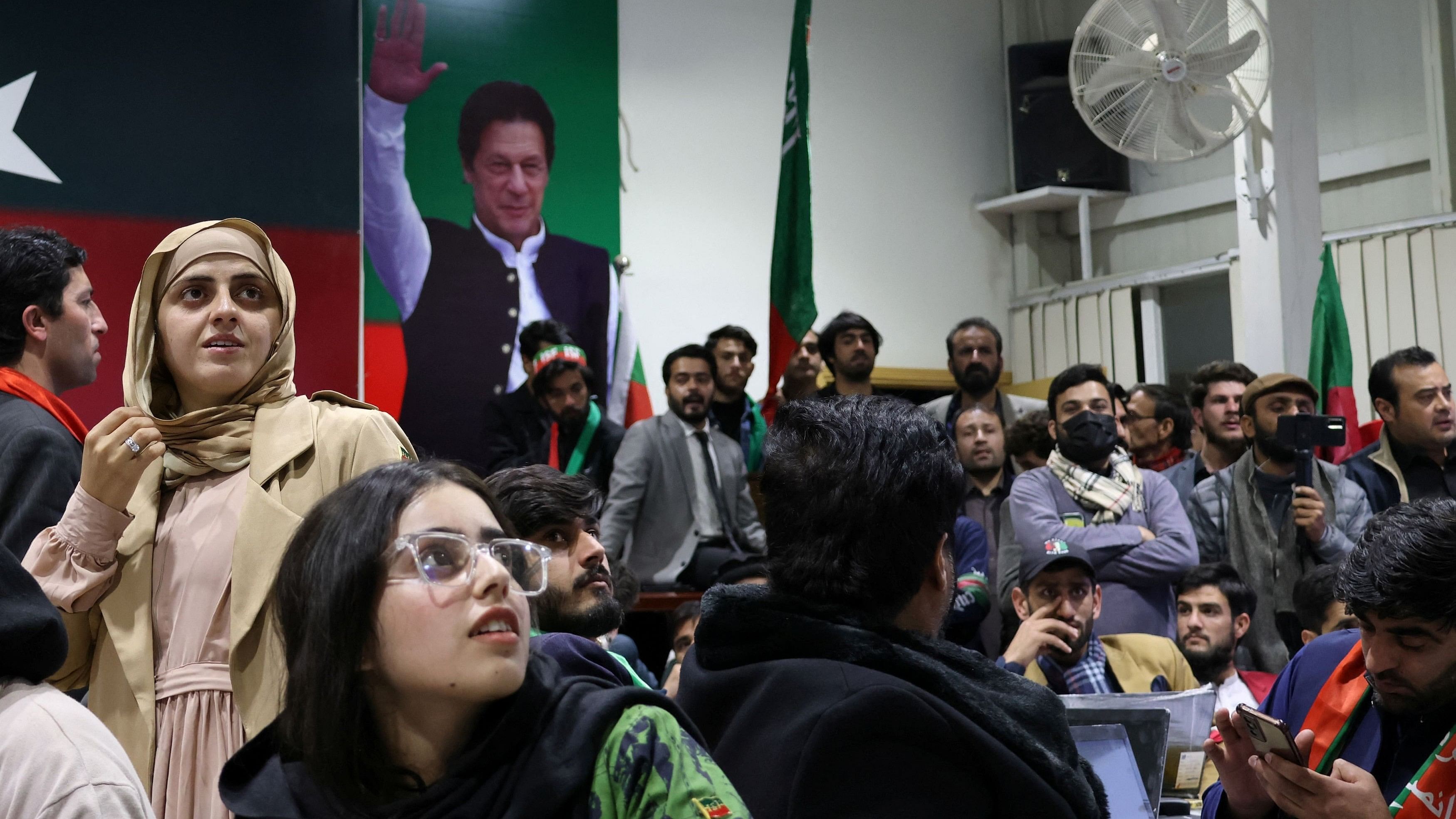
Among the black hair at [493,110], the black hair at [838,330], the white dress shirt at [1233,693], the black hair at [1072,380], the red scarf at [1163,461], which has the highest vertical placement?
the black hair at [493,110]

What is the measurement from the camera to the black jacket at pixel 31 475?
2045mm

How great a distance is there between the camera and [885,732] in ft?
4.77

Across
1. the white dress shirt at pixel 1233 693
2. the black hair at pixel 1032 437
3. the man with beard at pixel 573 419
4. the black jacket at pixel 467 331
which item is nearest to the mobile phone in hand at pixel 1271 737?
the white dress shirt at pixel 1233 693

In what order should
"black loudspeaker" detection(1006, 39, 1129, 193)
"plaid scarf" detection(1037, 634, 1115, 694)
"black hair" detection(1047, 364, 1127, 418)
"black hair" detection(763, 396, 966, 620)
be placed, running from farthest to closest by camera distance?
"black loudspeaker" detection(1006, 39, 1129, 193), "black hair" detection(1047, 364, 1127, 418), "plaid scarf" detection(1037, 634, 1115, 694), "black hair" detection(763, 396, 966, 620)

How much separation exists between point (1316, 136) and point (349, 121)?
4.22 meters

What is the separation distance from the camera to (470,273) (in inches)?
281

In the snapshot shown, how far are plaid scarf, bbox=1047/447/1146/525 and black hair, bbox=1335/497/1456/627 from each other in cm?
230

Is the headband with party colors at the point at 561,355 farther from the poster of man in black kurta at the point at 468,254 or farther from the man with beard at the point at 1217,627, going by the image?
the man with beard at the point at 1217,627

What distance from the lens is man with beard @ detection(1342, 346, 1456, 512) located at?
4555 millimetres

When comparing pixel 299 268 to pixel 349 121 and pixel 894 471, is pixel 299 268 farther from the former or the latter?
pixel 894 471

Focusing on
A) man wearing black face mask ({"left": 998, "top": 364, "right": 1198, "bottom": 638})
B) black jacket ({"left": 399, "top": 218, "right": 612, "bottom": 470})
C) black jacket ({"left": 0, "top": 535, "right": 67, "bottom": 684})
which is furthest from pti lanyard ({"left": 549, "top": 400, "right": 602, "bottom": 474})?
black jacket ({"left": 0, "top": 535, "right": 67, "bottom": 684})

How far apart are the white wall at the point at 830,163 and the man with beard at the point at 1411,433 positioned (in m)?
3.98

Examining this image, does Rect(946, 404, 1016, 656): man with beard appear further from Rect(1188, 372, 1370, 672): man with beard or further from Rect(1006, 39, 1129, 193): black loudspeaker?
Rect(1006, 39, 1129, 193): black loudspeaker

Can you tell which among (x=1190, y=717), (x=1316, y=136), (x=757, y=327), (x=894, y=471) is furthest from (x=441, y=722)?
(x=757, y=327)
